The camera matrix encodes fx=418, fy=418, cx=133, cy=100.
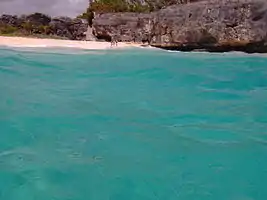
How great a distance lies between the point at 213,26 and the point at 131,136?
9.28 metres

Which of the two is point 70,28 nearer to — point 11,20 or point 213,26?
point 11,20

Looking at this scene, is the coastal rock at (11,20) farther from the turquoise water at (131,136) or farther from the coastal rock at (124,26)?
the turquoise water at (131,136)

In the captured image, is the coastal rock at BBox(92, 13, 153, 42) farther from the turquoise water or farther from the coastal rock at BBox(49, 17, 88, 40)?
the turquoise water

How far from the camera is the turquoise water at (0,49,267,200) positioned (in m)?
3.14

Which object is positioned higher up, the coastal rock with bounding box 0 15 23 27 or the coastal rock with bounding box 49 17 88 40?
the coastal rock with bounding box 0 15 23 27

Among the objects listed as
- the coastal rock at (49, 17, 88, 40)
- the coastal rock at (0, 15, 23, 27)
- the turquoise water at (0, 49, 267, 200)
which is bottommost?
the turquoise water at (0, 49, 267, 200)

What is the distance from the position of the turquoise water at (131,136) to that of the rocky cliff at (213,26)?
4551 millimetres

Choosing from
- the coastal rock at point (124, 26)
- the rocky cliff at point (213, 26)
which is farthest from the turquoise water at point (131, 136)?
the coastal rock at point (124, 26)

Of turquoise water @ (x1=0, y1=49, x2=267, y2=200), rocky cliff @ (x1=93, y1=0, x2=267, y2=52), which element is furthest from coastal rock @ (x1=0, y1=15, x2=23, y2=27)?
turquoise water @ (x1=0, y1=49, x2=267, y2=200)

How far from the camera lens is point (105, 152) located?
3.76 m

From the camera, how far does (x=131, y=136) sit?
4.30m

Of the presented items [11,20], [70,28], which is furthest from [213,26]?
[11,20]

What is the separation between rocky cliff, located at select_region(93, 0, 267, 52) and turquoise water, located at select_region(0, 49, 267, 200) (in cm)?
455

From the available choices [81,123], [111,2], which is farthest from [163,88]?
[111,2]
